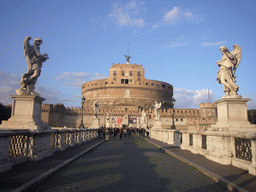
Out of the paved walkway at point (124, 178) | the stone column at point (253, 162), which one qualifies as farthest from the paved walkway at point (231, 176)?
the stone column at point (253, 162)

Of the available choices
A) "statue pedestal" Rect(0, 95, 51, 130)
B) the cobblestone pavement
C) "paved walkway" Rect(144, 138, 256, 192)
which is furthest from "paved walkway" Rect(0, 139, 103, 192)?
"paved walkway" Rect(144, 138, 256, 192)

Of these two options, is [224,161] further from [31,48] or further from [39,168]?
[31,48]

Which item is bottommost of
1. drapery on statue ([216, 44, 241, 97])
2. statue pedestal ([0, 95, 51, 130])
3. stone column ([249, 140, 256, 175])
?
stone column ([249, 140, 256, 175])

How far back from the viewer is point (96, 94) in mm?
80750

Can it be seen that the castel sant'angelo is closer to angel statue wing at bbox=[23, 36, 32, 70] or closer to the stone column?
angel statue wing at bbox=[23, 36, 32, 70]

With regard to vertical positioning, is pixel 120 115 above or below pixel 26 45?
below

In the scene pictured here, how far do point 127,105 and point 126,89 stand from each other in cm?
799

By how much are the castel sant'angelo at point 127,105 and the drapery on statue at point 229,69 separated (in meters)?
53.7

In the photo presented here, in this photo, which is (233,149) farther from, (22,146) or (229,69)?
(22,146)

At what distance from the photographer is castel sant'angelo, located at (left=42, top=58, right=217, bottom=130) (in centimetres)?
Answer: 6231

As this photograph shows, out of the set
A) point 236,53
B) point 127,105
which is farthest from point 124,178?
point 127,105

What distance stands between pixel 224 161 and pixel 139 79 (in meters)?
75.2

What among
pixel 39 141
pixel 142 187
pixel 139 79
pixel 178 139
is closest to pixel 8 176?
pixel 39 141

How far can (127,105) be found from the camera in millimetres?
72375
